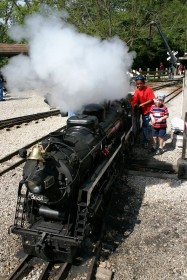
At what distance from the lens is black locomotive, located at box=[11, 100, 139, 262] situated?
15.3 ft

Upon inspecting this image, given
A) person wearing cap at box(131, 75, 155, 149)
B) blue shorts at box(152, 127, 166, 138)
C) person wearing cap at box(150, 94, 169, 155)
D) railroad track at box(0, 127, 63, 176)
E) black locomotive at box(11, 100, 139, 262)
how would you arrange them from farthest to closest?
person wearing cap at box(131, 75, 155, 149), blue shorts at box(152, 127, 166, 138), person wearing cap at box(150, 94, 169, 155), railroad track at box(0, 127, 63, 176), black locomotive at box(11, 100, 139, 262)

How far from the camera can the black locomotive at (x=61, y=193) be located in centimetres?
466

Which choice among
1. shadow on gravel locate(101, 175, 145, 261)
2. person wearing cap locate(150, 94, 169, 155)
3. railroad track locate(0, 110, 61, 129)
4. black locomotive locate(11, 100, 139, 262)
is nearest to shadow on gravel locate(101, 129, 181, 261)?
shadow on gravel locate(101, 175, 145, 261)

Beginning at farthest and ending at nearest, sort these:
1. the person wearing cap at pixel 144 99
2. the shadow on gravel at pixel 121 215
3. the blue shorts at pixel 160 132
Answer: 1. the person wearing cap at pixel 144 99
2. the blue shorts at pixel 160 132
3. the shadow on gravel at pixel 121 215

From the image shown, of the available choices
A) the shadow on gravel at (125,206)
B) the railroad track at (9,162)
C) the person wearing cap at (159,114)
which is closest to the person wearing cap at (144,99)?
the person wearing cap at (159,114)

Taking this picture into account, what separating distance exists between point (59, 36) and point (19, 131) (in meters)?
6.79

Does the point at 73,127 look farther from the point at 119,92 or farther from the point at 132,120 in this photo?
the point at 132,120

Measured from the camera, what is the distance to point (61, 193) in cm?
479

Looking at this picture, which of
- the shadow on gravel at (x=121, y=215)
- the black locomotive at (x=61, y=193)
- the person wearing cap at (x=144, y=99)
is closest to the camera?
the black locomotive at (x=61, y=193)

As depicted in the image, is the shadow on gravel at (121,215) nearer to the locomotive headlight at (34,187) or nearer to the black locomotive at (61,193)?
the black locomotive at (61,193)

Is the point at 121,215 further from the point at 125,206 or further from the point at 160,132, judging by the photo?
the point at 160,132

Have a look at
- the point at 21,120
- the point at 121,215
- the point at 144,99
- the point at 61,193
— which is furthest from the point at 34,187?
the point at 21,120

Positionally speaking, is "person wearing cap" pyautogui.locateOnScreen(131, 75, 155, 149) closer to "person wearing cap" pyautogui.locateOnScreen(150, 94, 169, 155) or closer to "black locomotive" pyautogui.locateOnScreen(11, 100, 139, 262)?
"person wearing cap" pyautogui.locateOnScreen(150, 94, 169, 155)

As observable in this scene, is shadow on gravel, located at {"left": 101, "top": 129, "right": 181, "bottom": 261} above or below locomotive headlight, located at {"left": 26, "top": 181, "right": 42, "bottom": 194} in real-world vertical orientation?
below
